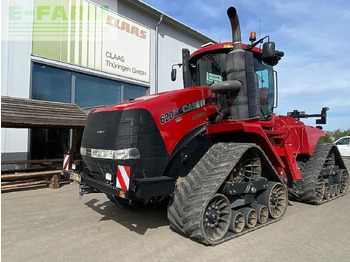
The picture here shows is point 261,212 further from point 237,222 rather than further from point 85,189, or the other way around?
point 85,189

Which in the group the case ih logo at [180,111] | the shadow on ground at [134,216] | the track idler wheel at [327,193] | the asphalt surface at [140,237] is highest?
the case ih logo at [180,111]

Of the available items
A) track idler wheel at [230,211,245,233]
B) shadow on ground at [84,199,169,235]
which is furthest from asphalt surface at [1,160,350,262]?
track idler wheel at [230,211,245,233]

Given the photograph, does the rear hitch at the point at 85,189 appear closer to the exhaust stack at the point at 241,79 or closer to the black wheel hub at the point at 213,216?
the black wheel hub at the point at 213,216

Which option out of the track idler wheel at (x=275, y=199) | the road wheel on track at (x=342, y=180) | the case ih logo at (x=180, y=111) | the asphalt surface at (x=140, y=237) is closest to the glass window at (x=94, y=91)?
the asphalt surface at (x=140, y=237)

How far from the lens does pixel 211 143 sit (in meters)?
4.69

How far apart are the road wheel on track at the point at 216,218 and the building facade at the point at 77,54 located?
24.4 feet

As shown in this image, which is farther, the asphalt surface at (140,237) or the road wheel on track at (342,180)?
the road wheel on track at (342,180)

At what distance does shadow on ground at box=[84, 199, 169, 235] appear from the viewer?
4.66m

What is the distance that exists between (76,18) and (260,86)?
8236mm

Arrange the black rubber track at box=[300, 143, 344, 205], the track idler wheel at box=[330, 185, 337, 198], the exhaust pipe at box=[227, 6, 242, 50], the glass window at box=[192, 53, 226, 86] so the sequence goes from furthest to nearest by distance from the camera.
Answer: the track idler wheel at box=[330, 185, 337, 198] → the black rubber track at box=[300, 143, 344, 205] → the glass window at box=[192, 53, 226, 86] → the exhaust pipe at box=[227, 6, 242, 50]

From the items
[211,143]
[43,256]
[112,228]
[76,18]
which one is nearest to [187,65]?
[211,143]

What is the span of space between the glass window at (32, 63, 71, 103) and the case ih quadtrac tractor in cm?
593

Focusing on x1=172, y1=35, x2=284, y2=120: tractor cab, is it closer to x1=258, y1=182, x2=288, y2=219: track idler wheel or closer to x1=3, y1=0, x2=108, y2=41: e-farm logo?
x1=258, y1=182, x2=288, y2=219: track idler wheel

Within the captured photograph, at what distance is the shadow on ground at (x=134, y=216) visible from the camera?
183 inches
